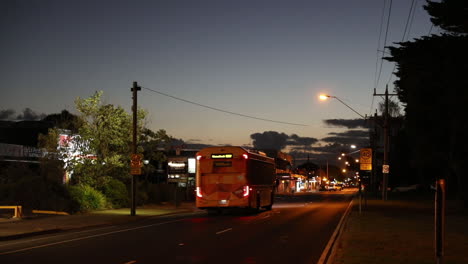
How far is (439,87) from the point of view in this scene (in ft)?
120

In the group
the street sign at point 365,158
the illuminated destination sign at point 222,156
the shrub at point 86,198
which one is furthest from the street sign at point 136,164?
the street sign at point 365,158

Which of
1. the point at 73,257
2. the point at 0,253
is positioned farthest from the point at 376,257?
the point at 0,253

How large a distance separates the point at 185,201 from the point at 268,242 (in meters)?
33.3

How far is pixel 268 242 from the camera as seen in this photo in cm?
1872

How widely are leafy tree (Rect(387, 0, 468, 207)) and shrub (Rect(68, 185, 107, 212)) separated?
62.8 feet

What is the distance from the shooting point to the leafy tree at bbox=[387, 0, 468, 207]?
31078mm

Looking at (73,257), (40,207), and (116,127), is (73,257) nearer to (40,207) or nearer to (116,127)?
(40,207)

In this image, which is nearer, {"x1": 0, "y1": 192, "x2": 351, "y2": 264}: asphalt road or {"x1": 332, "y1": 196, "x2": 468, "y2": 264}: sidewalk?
{"x1": 332, "y1": 196, "x2": 468, "y2": 264}: sidewalk

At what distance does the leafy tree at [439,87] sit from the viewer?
31.1 m

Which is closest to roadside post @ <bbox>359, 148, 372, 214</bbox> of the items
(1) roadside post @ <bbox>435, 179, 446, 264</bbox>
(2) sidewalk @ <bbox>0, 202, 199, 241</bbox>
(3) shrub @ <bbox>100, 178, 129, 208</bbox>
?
(2) sidewalk @ <bbox>0, 202, 199, 241</bbox>

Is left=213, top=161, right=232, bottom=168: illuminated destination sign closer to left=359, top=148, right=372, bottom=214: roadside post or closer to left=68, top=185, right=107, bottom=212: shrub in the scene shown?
left=68, top=185, right=107, bottom=212: shrub

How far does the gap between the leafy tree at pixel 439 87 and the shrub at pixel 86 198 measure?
62.8 ft

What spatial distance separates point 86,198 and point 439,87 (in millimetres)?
22311

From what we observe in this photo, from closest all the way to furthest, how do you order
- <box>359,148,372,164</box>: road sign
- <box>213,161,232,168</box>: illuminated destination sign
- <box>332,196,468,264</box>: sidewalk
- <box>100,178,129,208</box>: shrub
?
<box>332,196,468,264</box>: sidewalk
<box>213,161,232,168</box>: illuminated destination sign
<box>359,148,372,164</box>: road sign
<box>100,178,129,208</box>: shrub
